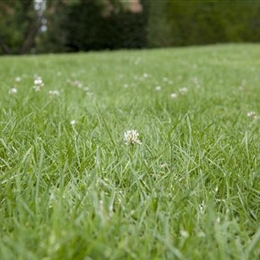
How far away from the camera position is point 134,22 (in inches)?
751

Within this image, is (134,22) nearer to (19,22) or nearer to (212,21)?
(212,21)

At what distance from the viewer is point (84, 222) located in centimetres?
101

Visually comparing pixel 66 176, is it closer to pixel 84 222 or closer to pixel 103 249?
pixel 84 222

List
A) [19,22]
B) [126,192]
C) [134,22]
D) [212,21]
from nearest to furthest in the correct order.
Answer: [126,192] → [134,22] → [212,21] → [19,22]

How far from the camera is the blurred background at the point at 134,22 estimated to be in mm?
18984

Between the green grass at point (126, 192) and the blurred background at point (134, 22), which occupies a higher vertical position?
the green grass at point (126, 192)

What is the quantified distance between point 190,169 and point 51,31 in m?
19.0

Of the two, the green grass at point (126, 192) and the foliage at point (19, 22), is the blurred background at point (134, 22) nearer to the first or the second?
the foliage at point (19, 22)

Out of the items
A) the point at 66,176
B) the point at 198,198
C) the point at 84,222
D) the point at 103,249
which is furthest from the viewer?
the point at 66,176

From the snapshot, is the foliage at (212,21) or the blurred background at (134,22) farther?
the foliage at (212,21)

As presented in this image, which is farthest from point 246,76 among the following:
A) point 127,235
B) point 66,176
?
point 127,235

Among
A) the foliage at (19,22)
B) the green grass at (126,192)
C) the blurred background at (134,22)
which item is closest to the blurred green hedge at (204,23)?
the blurred background at (134,22)

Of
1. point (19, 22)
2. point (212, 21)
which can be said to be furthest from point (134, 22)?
point (19, 22)

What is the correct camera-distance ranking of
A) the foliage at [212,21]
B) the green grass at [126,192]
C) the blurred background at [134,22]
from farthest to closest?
the foliage at [212,21] < the blurred background at [134,22] < the green grass at [126,192]
